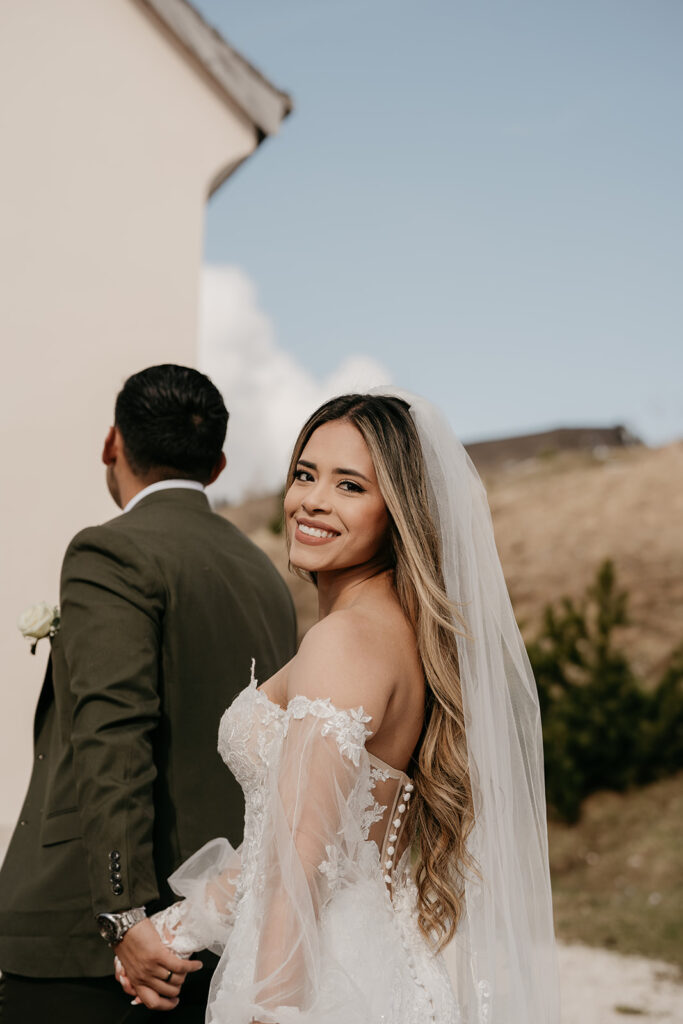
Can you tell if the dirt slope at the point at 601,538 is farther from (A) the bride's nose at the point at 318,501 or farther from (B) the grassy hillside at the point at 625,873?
(A) the bride's nose at the point at 318,501

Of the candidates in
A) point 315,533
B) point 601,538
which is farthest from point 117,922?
point 601,538

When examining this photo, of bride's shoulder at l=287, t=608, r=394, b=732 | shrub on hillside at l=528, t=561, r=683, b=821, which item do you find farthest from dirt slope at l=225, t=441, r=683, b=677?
bride's shoulder at l=287, t=608, r=394, b=732

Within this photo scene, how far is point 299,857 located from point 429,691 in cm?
49

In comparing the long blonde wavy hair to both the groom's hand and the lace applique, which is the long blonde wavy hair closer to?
the lace applique

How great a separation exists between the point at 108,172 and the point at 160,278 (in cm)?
52

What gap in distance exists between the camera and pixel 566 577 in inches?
609

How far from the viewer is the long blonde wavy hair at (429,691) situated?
214cm

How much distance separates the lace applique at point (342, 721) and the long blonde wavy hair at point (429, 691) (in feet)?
0.91

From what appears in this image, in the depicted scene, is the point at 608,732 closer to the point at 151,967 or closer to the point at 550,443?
the point at 151,967

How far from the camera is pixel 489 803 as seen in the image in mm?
2221

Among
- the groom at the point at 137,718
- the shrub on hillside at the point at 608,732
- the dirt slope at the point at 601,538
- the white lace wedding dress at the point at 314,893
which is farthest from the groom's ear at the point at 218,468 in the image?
the dirt slope at the point at 601,538

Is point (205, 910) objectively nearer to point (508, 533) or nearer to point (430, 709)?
point (430, 709)

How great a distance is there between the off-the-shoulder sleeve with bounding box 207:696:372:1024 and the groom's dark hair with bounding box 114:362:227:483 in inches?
44.1

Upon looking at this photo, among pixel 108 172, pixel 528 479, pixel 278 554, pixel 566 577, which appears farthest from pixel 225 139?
pixel 528 479
